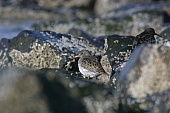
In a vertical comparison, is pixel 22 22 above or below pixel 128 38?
above

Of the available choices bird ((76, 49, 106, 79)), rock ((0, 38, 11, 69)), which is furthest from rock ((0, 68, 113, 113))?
rock ((0, 38, 11, 69))

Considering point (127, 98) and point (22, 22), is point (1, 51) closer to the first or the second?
point (127, 98)

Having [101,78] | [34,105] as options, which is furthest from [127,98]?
[101,78]

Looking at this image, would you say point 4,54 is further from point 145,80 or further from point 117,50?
point 145,80

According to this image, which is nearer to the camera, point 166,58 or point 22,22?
point 166,58

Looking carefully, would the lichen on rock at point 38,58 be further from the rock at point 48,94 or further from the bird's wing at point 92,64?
the rock at point 48,94

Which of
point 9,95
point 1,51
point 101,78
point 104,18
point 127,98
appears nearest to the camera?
point 9,95

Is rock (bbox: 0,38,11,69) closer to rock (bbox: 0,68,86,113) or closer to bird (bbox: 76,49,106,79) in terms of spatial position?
bird (bbox: 76,49,106,79)

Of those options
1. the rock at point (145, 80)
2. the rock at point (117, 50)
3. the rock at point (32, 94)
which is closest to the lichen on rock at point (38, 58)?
the rock at point (117, 50)
